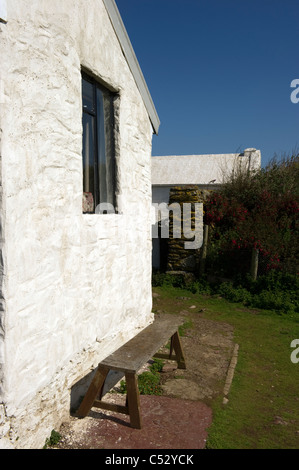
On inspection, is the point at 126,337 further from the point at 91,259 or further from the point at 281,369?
the point at 281,369

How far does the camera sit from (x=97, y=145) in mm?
4688

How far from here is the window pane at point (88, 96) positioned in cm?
440

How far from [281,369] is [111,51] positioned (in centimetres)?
480

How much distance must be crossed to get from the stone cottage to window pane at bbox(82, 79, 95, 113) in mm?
19

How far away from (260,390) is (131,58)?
458 centimetres

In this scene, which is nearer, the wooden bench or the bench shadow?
the wooden bench

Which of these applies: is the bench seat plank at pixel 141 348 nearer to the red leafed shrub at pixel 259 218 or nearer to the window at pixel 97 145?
the window at pixel 97 145

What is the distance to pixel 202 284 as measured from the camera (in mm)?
10258

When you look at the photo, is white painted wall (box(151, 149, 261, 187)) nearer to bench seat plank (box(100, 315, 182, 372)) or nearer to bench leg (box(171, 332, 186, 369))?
bench leg (box(171, 332, 186, 369))

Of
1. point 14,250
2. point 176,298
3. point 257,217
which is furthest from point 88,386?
point 257,217

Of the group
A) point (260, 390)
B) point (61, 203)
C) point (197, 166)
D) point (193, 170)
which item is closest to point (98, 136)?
point (61, 203)

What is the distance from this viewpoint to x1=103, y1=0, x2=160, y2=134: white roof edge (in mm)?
4645

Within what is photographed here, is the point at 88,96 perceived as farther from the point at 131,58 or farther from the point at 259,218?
the point at 259,218

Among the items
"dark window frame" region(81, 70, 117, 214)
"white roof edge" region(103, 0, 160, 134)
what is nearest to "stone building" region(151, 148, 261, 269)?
"white roof edge" region(103, 0, 160, 134)
